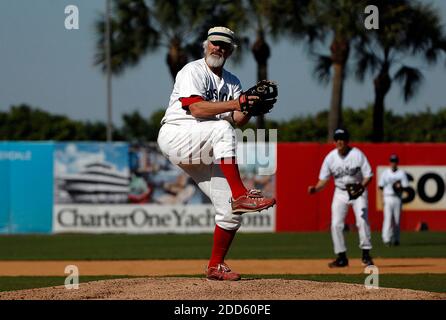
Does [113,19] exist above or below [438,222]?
above

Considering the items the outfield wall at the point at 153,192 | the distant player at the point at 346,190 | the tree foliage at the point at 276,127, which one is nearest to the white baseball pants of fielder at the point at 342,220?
the distant player at the point at 346,190

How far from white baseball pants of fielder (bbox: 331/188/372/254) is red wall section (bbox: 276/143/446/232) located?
10.8m

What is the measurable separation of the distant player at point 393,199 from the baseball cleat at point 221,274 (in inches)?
484

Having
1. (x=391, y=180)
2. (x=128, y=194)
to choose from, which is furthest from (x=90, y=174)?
(x=391, y=180)

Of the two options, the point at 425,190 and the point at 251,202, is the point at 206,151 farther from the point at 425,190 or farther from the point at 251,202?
the point at 425,190

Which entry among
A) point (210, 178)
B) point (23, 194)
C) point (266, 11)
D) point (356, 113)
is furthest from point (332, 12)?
point (356, 113)

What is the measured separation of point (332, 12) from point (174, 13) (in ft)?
16.2

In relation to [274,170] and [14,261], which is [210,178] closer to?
[14,261]

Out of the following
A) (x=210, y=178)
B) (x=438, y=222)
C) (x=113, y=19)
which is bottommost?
(x=438, y=222)

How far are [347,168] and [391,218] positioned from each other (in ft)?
19.1

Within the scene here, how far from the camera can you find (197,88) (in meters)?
8.95

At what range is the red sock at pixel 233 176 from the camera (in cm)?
883
